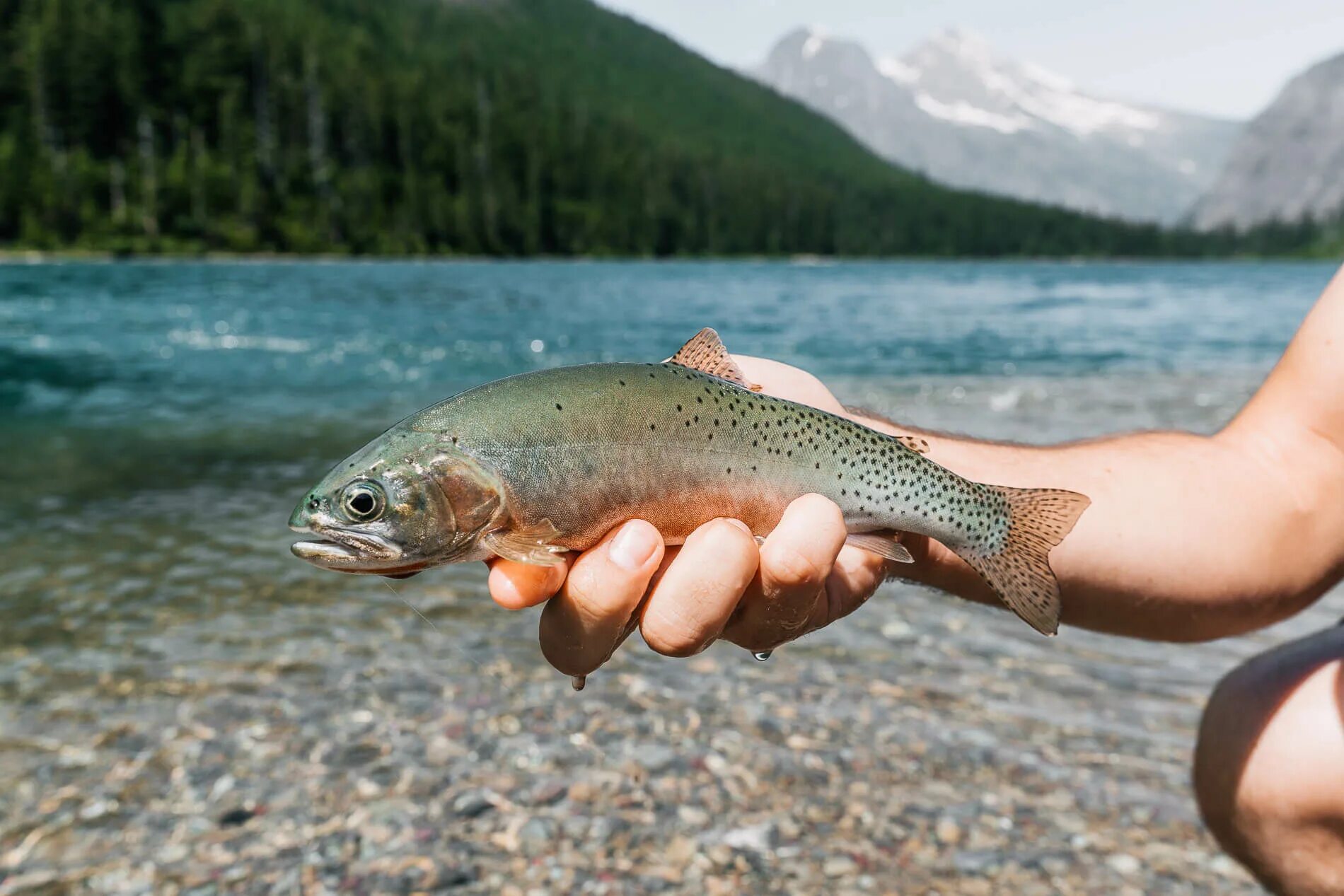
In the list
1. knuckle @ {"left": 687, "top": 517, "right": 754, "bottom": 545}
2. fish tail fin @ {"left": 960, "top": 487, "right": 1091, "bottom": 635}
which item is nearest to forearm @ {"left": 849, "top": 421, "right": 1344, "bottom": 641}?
fish tail fin @ {"left": 960, "top": 487, "right": 1091, "bottom": 635}

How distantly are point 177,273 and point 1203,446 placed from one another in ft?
205

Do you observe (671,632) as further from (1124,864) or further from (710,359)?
(1124,864)

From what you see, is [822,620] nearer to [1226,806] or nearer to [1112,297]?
[1226,806]

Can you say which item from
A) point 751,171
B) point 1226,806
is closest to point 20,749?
point 1226,806

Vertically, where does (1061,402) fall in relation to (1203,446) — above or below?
below

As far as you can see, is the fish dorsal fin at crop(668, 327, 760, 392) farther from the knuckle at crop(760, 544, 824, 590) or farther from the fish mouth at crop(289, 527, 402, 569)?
the fish mouth at crop(289, 527, 402, 569)

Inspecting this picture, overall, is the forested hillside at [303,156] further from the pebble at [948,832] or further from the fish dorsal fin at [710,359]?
the fish dorsal fin at [710,359]

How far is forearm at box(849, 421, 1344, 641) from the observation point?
3502 mm

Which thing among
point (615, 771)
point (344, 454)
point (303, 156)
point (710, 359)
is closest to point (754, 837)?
point (615, 771)

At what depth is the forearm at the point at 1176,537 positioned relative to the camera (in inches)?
138

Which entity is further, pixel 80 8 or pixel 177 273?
pixel 80 8

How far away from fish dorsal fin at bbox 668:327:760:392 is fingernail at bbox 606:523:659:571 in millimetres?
556

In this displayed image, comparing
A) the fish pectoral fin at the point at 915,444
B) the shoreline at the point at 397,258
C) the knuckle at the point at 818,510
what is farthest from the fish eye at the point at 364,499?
the shoreline at the point at 397,258

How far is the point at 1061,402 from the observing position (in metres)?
18.0
